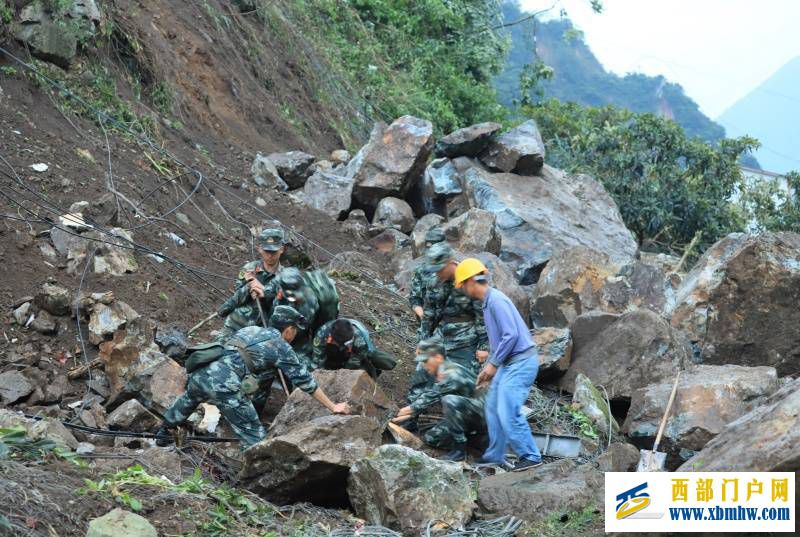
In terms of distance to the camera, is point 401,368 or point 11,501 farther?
point 401,368

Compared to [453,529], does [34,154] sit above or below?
above

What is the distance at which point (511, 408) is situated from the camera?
6.80 meters

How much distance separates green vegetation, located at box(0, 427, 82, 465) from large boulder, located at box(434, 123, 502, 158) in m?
8.96

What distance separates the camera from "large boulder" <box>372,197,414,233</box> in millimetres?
13047

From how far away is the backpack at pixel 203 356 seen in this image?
6559 mm

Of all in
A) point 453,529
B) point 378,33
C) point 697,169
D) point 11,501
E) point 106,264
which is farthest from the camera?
point 378,33

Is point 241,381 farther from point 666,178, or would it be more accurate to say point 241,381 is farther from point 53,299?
point 666,178

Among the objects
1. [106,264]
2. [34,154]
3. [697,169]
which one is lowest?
[697,169]

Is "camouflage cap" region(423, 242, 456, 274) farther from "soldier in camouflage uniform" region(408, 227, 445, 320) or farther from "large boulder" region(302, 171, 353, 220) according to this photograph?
"large boulder" region(302, 171, 353, 220)

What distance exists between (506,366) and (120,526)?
9.94 ft

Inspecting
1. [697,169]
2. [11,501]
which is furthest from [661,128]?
[11,501]

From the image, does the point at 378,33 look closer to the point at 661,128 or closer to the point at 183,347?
the point at 661,128

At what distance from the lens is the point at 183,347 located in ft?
26.3

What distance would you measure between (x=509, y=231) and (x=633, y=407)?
188 inches
